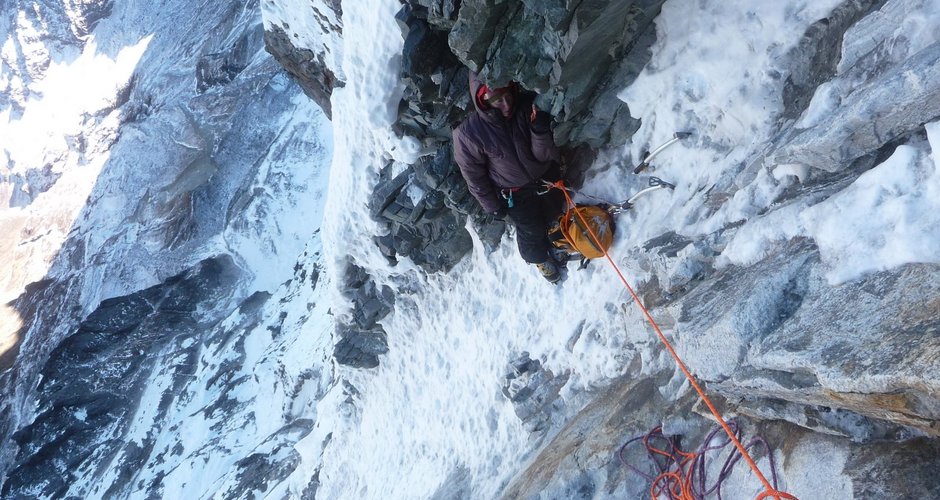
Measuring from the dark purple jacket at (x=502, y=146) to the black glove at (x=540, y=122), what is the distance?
0.04 meters

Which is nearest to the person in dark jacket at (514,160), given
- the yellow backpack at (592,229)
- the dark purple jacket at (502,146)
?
the dark purple jacket at (502,146)

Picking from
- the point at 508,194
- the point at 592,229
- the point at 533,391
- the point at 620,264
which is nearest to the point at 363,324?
the point at 533,391

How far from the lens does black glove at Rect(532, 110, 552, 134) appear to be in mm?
5258

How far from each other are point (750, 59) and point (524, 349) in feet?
12.4

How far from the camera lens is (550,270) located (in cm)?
601

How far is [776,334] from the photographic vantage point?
292cm

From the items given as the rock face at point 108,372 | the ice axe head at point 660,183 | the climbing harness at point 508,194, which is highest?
the climbing harness at point 508,194

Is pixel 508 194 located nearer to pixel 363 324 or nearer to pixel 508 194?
pixel 508 194

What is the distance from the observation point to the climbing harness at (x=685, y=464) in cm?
336

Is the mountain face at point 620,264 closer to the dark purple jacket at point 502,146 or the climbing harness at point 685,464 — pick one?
the climbing harness at point 685,464

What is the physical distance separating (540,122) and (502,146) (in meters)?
0.41

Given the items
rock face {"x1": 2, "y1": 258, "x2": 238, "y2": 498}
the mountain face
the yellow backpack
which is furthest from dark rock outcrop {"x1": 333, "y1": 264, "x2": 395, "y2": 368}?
rock face {"x1": 2, "y1": 258, "x2": 238, "y2": 498}

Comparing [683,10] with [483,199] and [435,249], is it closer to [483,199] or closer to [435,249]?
[483,199]

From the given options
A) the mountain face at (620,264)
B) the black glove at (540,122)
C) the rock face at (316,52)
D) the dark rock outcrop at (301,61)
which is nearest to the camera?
the mountain face at (620,264)
